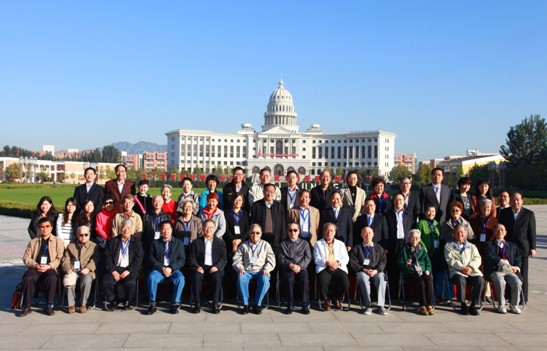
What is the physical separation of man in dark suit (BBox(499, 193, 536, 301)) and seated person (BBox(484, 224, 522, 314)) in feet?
0.76

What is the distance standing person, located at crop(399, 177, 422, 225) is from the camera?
8.50 metres

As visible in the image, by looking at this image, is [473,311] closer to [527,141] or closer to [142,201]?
[142,201]

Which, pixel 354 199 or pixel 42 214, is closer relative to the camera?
pixel 42 214

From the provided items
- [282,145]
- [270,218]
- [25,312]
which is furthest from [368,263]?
[282,145]

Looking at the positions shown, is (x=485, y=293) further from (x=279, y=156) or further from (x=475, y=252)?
(x=279, y=156)

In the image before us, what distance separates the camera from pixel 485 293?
810cm

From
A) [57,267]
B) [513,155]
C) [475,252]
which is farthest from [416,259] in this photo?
[513,155]

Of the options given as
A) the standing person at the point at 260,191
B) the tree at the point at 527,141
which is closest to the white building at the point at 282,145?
the tree at the point at 527,141

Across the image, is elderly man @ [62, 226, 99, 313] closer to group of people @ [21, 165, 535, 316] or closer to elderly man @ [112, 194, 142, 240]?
group of people @ [21, 165, 535, 316]

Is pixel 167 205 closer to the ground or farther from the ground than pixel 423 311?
farther from the ground

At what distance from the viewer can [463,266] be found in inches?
302

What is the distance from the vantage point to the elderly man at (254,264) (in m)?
7.43

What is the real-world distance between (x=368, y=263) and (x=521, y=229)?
2.43 metres

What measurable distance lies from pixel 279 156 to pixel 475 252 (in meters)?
95.5
